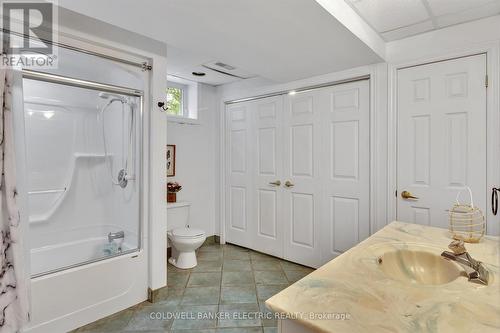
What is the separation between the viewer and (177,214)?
Result: 127 inches

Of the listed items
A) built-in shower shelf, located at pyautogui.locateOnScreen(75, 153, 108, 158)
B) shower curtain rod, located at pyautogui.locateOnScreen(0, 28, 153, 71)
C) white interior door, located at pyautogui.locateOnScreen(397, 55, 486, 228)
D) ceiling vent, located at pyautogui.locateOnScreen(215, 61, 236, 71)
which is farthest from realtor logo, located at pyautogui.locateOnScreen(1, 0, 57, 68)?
white interior door, located at pyautogui.locateOnScreen(397, 55, 486, 228)

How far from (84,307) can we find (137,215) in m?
0.75

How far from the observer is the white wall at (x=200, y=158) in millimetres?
3561

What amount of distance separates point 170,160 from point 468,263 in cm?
301

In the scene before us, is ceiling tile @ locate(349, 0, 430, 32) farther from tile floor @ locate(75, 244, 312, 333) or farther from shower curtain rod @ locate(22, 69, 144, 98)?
tile floor @ locate(75, 244, 312, 333)

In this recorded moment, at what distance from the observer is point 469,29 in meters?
2.11

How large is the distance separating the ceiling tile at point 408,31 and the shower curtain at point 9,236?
271 centimetres

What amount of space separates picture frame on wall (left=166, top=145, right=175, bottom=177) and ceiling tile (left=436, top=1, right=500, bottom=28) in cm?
290

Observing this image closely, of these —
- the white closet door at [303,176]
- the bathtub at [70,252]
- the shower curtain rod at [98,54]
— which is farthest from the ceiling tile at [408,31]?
the bathtub at [70,252]

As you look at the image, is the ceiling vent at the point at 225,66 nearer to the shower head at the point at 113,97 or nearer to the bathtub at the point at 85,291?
the shower head at the point at 113,97

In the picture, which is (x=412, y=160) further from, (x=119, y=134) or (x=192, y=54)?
(x=119, y=134)

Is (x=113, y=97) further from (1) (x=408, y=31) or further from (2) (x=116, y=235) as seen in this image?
(1) (x=408, y=31)

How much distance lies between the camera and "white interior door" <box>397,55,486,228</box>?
6.86 ft

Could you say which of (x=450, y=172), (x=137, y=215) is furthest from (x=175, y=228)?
(x=450, y=172)
